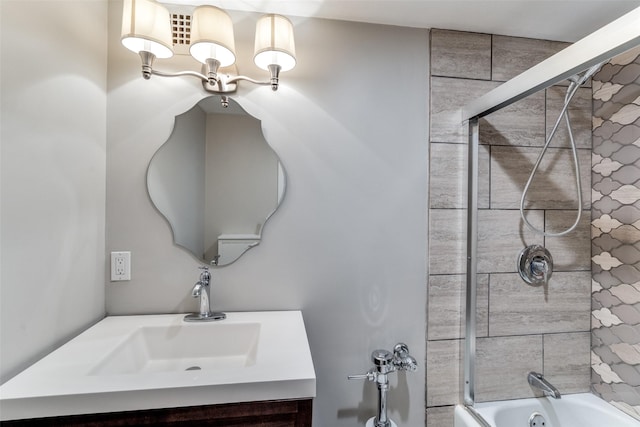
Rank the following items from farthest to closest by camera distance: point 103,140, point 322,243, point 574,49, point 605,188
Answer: point 605,188, point 322,243, point 103,140, point 574,49

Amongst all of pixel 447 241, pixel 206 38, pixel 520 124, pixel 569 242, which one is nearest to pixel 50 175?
pixel 206 38

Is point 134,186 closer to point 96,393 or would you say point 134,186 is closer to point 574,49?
point 96,393

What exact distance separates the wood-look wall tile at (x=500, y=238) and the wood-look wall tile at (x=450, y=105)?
15.5 inches

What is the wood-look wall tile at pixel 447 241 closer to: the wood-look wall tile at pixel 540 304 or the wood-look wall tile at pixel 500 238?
the wood-look wall tile at pixel 500 238

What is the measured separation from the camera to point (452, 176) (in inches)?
55.8

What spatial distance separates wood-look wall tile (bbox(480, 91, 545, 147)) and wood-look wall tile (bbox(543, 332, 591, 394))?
3.25ft

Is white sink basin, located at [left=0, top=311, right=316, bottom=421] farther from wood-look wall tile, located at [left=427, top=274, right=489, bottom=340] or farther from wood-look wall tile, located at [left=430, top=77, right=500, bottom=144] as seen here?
wood-look wall tile, located at [left=430, top=77, right=500, bottom=144]

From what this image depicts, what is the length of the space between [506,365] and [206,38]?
6.41 ft

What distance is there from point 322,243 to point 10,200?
1.03 m

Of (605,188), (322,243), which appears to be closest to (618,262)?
(605,188)

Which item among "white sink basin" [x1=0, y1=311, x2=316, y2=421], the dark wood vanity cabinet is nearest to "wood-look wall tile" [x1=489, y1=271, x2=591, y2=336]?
"white sink basin" [x1=0, y1=311, x2=316, y2=421]

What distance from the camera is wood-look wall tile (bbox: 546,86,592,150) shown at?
4.85 feet

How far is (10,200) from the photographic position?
2.68 ft

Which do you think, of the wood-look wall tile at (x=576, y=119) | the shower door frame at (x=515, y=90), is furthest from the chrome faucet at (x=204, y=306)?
the wood-look wall tile at (x=576, y=119)
